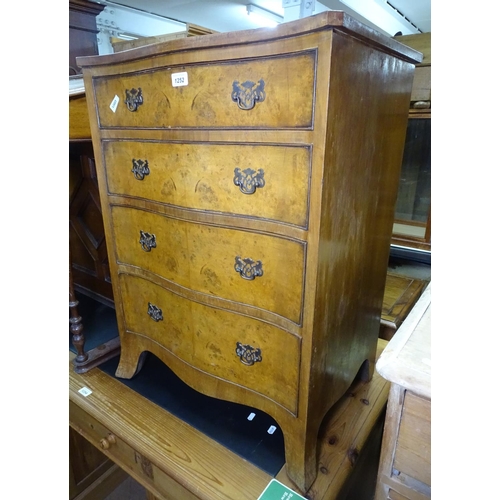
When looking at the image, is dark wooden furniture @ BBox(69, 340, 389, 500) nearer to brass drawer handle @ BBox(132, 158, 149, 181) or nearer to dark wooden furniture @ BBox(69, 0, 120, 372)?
dark wooden furniture @ BBox(69, 0, 120, 372)

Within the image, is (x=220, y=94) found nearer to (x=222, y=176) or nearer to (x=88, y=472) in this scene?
(x=222, y=176)

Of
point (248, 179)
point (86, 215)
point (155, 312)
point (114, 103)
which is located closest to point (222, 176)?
point (248, 179)

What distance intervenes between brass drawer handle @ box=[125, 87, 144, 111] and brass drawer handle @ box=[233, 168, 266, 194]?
0.35 m

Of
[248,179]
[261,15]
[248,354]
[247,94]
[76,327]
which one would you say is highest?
[261,15]

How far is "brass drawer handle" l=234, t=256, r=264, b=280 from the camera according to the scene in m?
0.86

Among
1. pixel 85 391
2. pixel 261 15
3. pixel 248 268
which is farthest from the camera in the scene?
pixel 261 15

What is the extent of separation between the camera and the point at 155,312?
3.83 ft

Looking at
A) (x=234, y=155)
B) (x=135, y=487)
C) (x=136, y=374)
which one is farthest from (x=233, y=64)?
(x=135, y=487)

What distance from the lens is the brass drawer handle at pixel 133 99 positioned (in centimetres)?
93

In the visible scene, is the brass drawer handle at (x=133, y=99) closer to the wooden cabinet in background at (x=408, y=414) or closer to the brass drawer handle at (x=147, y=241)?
the brass drawer handle at (x=147, y=241)

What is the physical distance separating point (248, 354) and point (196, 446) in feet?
1.18

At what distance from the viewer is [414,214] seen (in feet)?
6.56

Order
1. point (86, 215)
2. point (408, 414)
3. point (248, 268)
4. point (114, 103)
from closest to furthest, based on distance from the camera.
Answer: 1. point (408, 414)
2. point (248, 268)
3. point (114, 103)
4. point (86, 215)

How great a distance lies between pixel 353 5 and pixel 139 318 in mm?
3975
